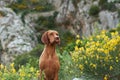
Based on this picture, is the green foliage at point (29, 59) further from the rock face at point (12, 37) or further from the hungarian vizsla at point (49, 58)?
the hungarian vizsla at point (49, 58)

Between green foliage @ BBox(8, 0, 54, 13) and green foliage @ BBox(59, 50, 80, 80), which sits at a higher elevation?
green foliage @ BBox(59, 50, 80, 80)

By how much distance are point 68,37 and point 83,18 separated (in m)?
3.32

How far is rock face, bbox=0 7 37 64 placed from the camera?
963 inches

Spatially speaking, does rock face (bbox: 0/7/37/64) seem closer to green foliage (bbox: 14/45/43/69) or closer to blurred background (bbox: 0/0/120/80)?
blurred background (bbox: 0/0/120/80)

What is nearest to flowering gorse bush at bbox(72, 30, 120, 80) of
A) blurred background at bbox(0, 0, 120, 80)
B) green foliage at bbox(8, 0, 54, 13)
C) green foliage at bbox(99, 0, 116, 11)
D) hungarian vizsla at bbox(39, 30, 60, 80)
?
blurred background at bbox(0, 0, 120, 80)

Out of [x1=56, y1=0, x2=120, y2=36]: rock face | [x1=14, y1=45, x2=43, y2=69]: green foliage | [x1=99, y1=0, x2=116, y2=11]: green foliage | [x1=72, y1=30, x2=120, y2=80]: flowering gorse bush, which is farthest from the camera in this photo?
[x1=99, y1=0, x2=116, y2=11]: green foliage

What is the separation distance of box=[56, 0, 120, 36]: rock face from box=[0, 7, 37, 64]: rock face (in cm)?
415

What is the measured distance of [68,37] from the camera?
3378 centimetres

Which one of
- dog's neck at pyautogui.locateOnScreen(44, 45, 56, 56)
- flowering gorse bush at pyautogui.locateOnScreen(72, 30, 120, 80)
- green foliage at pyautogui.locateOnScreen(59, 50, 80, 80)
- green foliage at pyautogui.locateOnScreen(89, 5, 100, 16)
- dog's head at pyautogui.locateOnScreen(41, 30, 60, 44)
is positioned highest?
dog's head at pyautogui.locateOnScreen(41, 30, 60, 44)

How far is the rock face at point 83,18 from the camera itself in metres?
27.9

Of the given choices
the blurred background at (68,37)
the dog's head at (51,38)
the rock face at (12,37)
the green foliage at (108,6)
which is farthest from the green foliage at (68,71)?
the green foliage at (108,6)

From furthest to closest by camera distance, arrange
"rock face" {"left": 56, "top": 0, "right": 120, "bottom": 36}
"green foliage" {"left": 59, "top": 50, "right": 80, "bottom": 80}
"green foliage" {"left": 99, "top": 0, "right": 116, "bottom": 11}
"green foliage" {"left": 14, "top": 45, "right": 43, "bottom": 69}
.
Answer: "green foliage" {"left": 99, "top": 0, "right": 116, "bottom": 11} < "rock face" {"left": 56, "top": 0, "right": 120, "bottom": 36} < "green foliage" {"left": 14, "top": 45, "right": 43, "bottom": 69} < "green foliage" {"left": 59, "top": 50, "right": 80, "bottom": 80}

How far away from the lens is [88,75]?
8594 mm

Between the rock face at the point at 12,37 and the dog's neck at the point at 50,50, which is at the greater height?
the dog's neck at the point at 50,50
